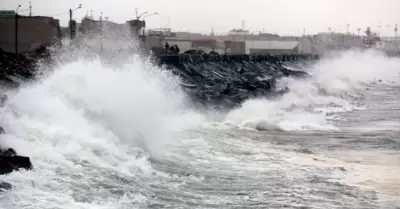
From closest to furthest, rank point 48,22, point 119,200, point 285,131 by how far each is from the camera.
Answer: point 119,200, point 285,131, point 48,22

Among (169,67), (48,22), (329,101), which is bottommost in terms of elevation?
(329,101)

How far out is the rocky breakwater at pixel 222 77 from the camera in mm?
28145

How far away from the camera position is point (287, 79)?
1838 inches

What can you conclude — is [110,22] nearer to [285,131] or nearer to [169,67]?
[169,67]

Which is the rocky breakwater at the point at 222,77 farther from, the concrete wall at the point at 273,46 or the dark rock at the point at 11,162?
the concrete wall at the point at 273,46

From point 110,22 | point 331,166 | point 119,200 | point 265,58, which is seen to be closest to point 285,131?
point 331,166

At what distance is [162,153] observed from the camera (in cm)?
1462

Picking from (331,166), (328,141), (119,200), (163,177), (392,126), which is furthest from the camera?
(392,126)

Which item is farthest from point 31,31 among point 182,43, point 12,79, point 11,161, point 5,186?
point 182,43

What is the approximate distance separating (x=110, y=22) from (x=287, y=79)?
15.9 metres

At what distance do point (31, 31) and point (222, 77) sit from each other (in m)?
13.5

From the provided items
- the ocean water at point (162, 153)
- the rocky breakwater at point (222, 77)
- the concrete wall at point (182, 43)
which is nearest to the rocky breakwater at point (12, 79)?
the ocean water at point (162, 153)

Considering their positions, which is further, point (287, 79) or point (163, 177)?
point (287, 79)

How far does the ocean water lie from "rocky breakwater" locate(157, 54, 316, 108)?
3.95m
